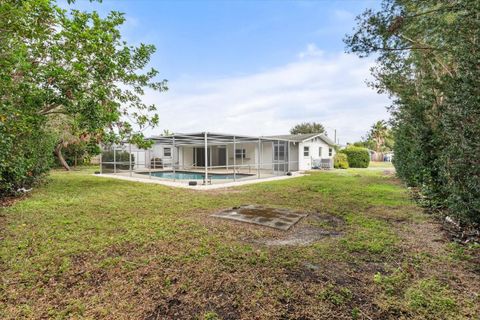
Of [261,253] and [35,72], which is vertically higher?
[35,72]

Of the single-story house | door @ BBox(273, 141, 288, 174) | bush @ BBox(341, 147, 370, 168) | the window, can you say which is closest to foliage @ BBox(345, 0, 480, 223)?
door @ BBox(273, 141, 288, 174)

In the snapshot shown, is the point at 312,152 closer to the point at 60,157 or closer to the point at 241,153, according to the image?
the point at 241,153

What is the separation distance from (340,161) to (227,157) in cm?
1068

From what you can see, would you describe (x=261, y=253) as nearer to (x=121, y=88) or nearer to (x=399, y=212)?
(x=399, y=212)

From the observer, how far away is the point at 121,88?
9508 mm

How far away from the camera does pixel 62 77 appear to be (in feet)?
19.3

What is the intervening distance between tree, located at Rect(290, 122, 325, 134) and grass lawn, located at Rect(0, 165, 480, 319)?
110 ft

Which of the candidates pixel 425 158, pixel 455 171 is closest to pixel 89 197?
pixel 455 171

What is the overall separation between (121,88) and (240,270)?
29.3 ft

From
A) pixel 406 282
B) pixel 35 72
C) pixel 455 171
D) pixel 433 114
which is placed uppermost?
pixel 35 72

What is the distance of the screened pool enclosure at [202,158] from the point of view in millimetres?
14380

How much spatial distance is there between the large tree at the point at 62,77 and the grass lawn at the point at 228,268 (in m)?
1.96

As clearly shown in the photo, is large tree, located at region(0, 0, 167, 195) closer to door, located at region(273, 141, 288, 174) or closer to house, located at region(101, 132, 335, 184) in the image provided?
house, located at region(101, 132, 335, 184)

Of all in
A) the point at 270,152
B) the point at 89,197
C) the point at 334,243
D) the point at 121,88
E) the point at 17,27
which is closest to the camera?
the point at 334,243
